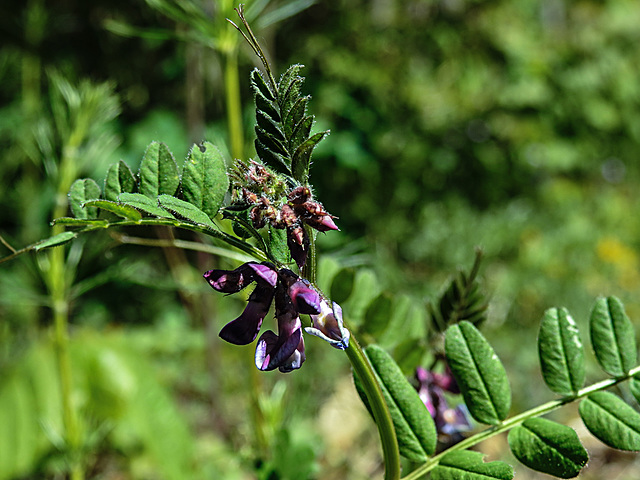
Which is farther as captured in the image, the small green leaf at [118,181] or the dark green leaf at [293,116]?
the small green leaf at [118,181]

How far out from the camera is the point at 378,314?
753 mm

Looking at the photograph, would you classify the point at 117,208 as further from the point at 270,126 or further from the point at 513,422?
the point at 513,422

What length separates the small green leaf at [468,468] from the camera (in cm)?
48

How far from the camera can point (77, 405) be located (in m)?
1.63

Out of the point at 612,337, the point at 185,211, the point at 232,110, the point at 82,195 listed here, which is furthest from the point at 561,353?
the point at 232,110

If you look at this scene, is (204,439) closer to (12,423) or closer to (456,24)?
(12,423)

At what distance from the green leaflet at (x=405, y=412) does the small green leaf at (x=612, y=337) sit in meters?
0.19

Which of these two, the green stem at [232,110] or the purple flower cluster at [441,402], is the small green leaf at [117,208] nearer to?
the purple flower cluster at [441,402]

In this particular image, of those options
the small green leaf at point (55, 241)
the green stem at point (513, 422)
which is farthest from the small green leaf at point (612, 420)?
the small green leaf at point (55, 241)

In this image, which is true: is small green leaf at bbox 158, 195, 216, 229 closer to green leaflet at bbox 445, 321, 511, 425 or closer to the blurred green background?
green leaflet at bbox 445, 321, 511, 425

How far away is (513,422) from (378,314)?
0.23 metres

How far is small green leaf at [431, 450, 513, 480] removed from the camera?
48cm

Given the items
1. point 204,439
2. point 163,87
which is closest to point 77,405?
point 204,439

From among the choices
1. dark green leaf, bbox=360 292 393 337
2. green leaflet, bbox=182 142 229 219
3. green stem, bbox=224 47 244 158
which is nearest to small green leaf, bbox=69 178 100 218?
green leaflet, bbox=182 142 229 219
